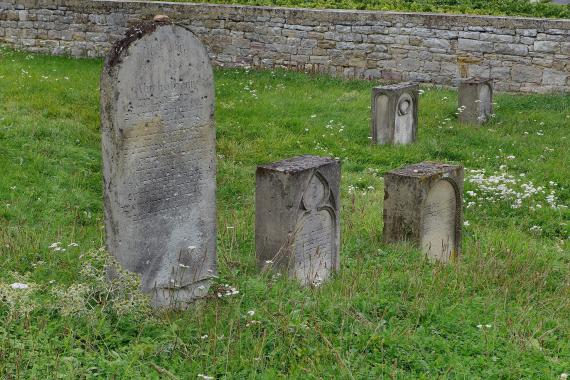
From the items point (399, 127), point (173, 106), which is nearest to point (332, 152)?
point (399, 127)

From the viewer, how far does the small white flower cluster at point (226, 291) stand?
584cm

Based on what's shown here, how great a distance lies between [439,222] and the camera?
25.2 feet

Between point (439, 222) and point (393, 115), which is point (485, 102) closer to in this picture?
point (393, 115)

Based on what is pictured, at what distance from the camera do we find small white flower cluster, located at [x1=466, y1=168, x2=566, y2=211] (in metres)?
9.23

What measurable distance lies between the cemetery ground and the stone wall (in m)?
2.77

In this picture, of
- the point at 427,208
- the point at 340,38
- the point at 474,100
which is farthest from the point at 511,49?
the point at 427,208

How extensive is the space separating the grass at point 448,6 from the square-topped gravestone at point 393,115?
483cm

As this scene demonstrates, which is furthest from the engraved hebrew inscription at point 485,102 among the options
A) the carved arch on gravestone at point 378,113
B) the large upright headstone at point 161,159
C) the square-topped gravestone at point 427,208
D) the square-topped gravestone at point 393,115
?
the large upright headstone at point 161,159

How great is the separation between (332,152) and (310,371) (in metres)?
6.65

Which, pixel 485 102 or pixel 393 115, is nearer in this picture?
pixel 393 115


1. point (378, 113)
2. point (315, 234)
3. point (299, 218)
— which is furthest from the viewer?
point (378, 113)

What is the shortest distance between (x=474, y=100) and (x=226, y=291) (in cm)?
760

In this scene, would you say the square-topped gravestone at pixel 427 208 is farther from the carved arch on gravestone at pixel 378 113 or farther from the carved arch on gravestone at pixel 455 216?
the carved arch on gravestone at pixel 378 113

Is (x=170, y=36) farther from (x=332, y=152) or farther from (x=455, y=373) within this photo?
(x=332, y=152)
